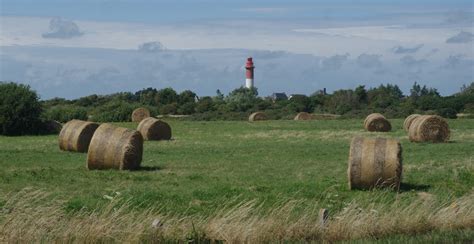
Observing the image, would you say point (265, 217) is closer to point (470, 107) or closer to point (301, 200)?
point (301, 200)

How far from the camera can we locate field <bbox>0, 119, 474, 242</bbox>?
11.1 meters

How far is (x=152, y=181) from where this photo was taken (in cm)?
1836

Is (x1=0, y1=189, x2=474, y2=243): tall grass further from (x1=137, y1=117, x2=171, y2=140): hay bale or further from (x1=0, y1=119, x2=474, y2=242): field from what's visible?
(x1=137, y1=117, x2=171, y2=140): hay bale

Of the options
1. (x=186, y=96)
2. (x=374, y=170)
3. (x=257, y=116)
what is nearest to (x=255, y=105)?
(x=186, y=96)

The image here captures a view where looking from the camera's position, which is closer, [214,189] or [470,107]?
[214,189]

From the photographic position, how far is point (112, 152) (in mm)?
21469

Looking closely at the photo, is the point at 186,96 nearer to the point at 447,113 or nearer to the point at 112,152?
the point at 447,113

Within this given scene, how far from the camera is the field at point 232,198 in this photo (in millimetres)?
11125

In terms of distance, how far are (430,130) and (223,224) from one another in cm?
2312

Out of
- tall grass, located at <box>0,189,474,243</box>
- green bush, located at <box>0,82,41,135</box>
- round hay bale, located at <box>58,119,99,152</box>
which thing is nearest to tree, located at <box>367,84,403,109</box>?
green bush, located at <box>0,82,41,135</box>

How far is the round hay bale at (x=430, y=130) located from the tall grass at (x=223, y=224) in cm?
2002

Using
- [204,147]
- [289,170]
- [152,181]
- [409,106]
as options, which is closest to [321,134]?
[204,147]

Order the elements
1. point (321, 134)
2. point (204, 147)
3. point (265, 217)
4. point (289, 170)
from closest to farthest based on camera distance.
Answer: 1. point (265, 217)
2. point (289, 170)
3. point (204, 147)
4. point (321, 134)

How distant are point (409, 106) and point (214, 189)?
58.3m
